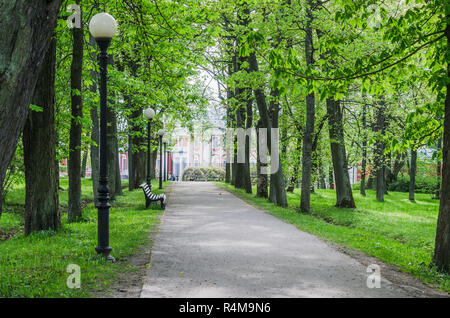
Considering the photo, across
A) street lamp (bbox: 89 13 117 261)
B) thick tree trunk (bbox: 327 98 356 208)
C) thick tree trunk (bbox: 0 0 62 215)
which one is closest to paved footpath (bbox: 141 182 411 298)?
street lamp (bbox: 89 13 117 261)

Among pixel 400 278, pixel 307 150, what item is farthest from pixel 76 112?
pixel 307 150

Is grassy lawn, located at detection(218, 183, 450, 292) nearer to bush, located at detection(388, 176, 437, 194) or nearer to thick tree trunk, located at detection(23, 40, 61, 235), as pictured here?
thick tree trunk, located at detection(23, 40, 61, 235)

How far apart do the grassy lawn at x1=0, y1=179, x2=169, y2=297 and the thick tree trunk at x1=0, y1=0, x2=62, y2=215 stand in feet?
6.73

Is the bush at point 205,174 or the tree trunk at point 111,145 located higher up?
the tree trunk at point 111,145

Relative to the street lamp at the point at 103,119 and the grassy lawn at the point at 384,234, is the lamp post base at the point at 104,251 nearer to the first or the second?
the street lamp at the point at 103,119

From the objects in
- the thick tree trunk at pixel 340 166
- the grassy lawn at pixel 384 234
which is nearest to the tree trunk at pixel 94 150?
the grassy lawn at pixel 384 234

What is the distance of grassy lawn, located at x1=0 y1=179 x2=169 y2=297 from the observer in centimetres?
503

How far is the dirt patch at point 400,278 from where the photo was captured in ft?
17.6

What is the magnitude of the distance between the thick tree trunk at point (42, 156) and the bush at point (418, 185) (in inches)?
1280

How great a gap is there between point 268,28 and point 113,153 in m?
8.22

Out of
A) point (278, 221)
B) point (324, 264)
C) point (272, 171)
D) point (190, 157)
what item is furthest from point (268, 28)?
point (190, 157)

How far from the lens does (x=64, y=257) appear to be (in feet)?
21.9
